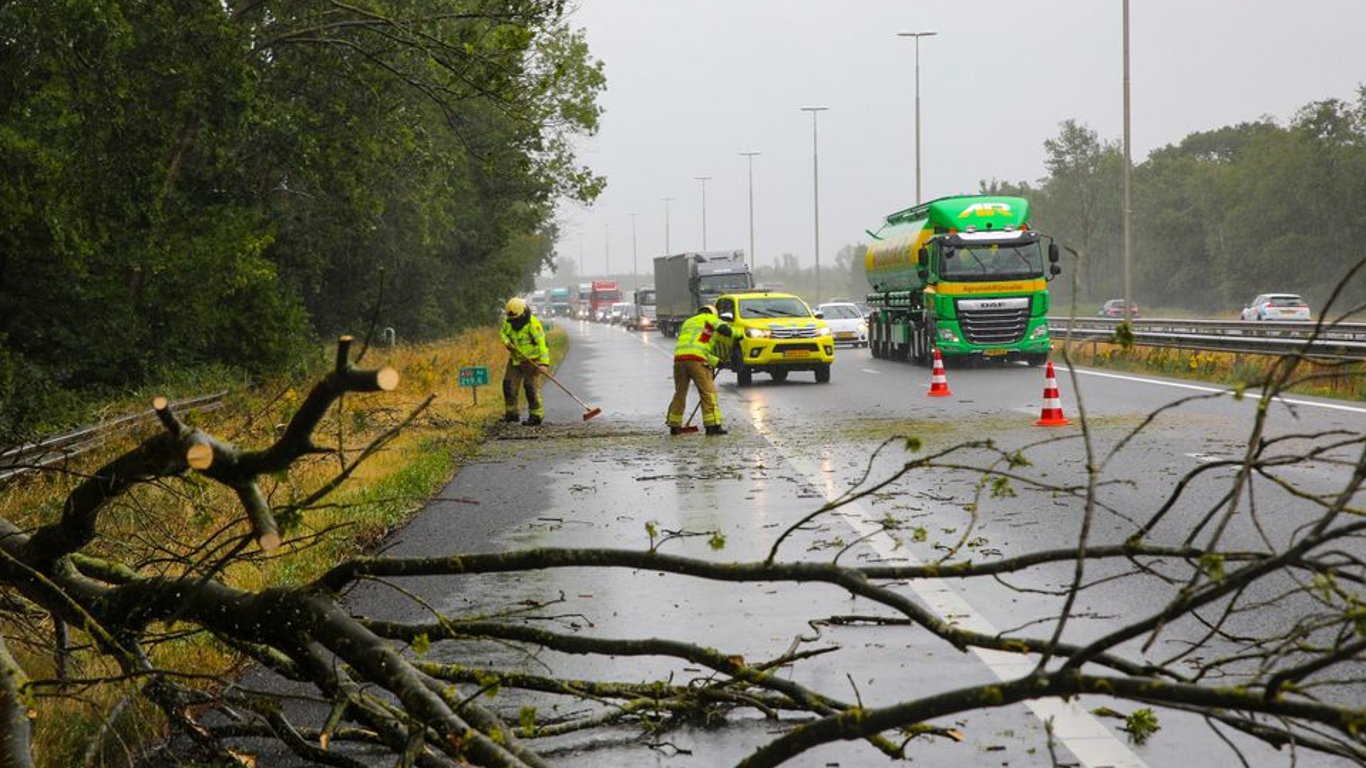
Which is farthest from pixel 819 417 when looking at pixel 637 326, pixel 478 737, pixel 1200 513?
pixel 637 326

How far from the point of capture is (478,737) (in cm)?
418

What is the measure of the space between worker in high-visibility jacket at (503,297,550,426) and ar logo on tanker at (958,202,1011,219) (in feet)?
49.2

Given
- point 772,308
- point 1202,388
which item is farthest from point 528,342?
point 772,308

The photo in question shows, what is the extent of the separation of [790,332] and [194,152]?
10.9m

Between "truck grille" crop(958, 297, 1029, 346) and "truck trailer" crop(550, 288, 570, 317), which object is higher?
"truck grille" crop(958, 297, 1029, 346)

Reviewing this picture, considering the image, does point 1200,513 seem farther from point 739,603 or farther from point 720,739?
point 720,739

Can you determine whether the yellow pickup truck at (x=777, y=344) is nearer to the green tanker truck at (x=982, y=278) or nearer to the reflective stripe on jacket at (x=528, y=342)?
the green tanker truck at (x=982, y=278)

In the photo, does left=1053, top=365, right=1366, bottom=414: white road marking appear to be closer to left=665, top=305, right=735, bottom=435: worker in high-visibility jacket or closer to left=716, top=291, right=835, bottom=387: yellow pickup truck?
left=716, top=291, right=835, bottom=387: yellow pickup truck

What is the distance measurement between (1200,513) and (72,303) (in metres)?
17.2

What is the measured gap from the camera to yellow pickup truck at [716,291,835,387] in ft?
103

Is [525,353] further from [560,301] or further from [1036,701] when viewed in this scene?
[560,301]

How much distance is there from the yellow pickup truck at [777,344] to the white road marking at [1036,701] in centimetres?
1978

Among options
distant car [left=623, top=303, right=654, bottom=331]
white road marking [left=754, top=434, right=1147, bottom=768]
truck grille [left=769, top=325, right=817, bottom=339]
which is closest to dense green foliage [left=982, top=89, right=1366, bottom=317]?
distant car [left=623, top=303, right=654, bottom=331]

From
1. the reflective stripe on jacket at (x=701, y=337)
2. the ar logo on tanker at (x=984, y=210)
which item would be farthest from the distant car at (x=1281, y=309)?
the reflective stripe on jacket at (x=701, y=337)
